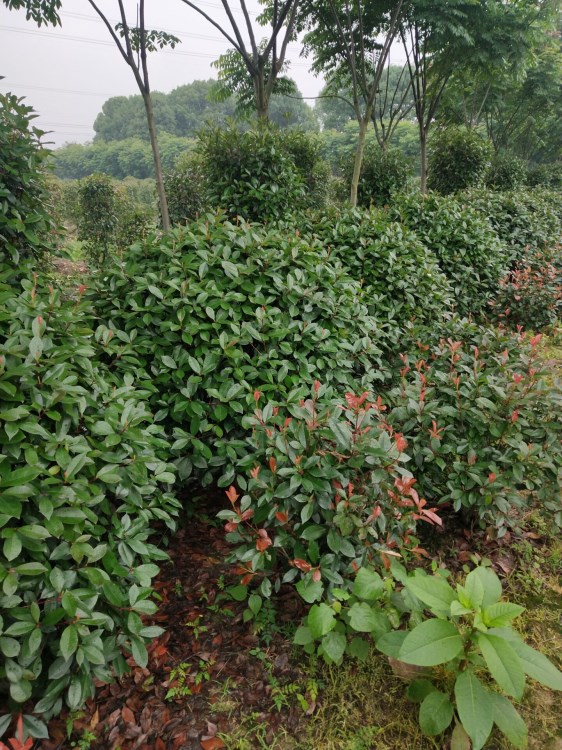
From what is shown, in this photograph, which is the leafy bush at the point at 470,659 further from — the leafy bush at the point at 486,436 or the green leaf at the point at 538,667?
the leafy bush at the point at 486,436

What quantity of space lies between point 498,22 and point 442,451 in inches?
357

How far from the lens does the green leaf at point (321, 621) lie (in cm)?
149

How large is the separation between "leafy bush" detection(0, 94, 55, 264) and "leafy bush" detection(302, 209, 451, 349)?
2.02 meters

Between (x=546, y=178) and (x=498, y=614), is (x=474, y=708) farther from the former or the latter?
(x=546, y=178)

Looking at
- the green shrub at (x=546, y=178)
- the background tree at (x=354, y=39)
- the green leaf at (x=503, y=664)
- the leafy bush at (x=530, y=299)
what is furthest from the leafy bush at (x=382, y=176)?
the green shrub at (x=546, y=178)

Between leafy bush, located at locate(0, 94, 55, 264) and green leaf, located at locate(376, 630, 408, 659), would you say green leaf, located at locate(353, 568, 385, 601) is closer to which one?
green leaf, located at locate(376, 630, 408, 659)

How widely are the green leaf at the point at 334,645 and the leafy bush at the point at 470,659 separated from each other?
0.14 meters

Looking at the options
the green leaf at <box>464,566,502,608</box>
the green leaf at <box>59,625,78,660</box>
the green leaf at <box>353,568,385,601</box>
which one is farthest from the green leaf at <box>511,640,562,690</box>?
the green leaf at <box>59,625,78,660</box>

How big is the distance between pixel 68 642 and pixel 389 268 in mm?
3302

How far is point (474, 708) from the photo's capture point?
127 centimetres

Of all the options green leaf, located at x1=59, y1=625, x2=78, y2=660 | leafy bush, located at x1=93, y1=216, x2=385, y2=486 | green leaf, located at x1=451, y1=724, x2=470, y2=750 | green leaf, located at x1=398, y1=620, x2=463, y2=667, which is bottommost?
green leaf, located at x1=451, y1=724, x2=470, y2=750

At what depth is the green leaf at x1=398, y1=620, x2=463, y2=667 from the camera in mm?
1272

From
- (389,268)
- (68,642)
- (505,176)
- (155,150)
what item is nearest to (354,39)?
(155,150)

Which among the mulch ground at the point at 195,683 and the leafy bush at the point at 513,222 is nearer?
the mulch ground at the point at 195,683
